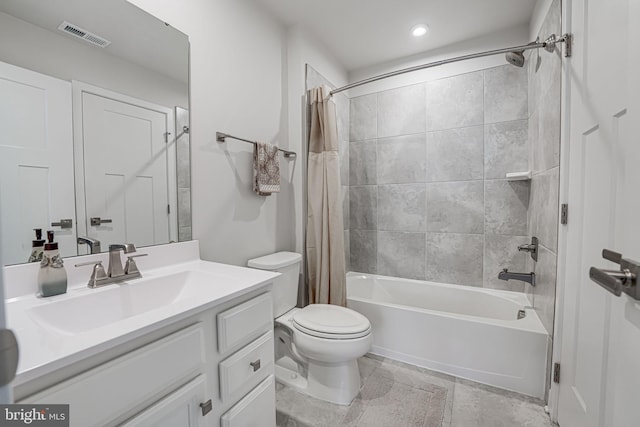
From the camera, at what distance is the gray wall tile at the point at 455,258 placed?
228cm

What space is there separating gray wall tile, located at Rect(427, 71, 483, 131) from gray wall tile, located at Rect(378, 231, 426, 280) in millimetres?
1028

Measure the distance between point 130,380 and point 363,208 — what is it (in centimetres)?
236

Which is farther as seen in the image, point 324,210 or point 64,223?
point 324,210

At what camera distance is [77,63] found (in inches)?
40.7

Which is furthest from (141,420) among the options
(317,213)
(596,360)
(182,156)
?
(317,213)

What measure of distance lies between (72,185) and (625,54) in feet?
6.07

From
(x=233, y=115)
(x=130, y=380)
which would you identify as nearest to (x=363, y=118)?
(x=233, y=115)

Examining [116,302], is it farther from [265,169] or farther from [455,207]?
[455,207]

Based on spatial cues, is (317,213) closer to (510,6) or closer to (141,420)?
(141,420)

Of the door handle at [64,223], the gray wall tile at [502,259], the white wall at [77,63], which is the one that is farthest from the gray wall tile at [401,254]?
the door handle at [64,223]

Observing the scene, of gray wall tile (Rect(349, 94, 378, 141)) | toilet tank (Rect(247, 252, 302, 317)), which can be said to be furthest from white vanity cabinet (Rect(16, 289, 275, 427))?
gray wall tile (Rect(349, 94, 378, 141))

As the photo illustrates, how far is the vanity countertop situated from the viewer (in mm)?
566

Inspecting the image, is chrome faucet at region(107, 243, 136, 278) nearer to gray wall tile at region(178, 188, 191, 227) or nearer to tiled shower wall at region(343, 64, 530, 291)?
gray wall tile at region(178, 188, 191, 227)

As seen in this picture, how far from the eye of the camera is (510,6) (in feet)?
6.14
